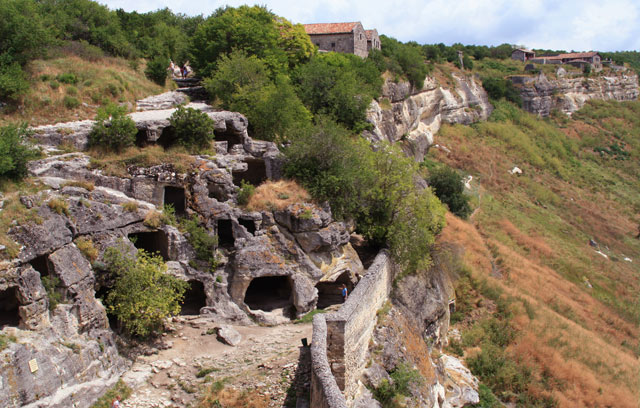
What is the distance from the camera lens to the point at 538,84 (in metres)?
72.2

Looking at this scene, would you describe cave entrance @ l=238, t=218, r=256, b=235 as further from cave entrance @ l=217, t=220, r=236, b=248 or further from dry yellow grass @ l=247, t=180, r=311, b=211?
cave entrance @ l=217, t=220, r=236, b=248

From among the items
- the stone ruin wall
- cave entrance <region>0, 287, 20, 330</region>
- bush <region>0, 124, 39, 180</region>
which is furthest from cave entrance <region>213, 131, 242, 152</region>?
cave entrance <region>0, 287, 20, 330</region>

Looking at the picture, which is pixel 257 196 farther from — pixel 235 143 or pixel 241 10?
pixel 241 10

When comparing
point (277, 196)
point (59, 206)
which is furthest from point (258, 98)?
point (59, 206)

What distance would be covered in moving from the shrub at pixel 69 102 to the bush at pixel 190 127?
16.1ft

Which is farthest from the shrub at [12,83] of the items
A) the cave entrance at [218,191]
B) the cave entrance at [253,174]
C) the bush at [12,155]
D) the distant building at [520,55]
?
the distant building at [520,55]

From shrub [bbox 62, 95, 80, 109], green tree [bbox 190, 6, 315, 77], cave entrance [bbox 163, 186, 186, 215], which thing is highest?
green tree [bbox 190, 6, 315, 77]

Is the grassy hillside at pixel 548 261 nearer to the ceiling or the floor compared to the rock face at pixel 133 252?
nearer to the floor

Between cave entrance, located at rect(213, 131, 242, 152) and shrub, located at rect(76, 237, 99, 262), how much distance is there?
9.77 meters

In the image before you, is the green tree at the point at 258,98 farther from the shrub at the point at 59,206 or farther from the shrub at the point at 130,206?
the shrub at the point at 59,206

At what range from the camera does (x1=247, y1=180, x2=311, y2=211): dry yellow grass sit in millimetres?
20188

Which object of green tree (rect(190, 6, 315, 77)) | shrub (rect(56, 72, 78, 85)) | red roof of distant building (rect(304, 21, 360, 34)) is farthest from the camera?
red roof of distant building (rect(304, 21, 360, 34))

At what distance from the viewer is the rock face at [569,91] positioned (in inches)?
2805

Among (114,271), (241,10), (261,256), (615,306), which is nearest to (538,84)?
(615,306)
